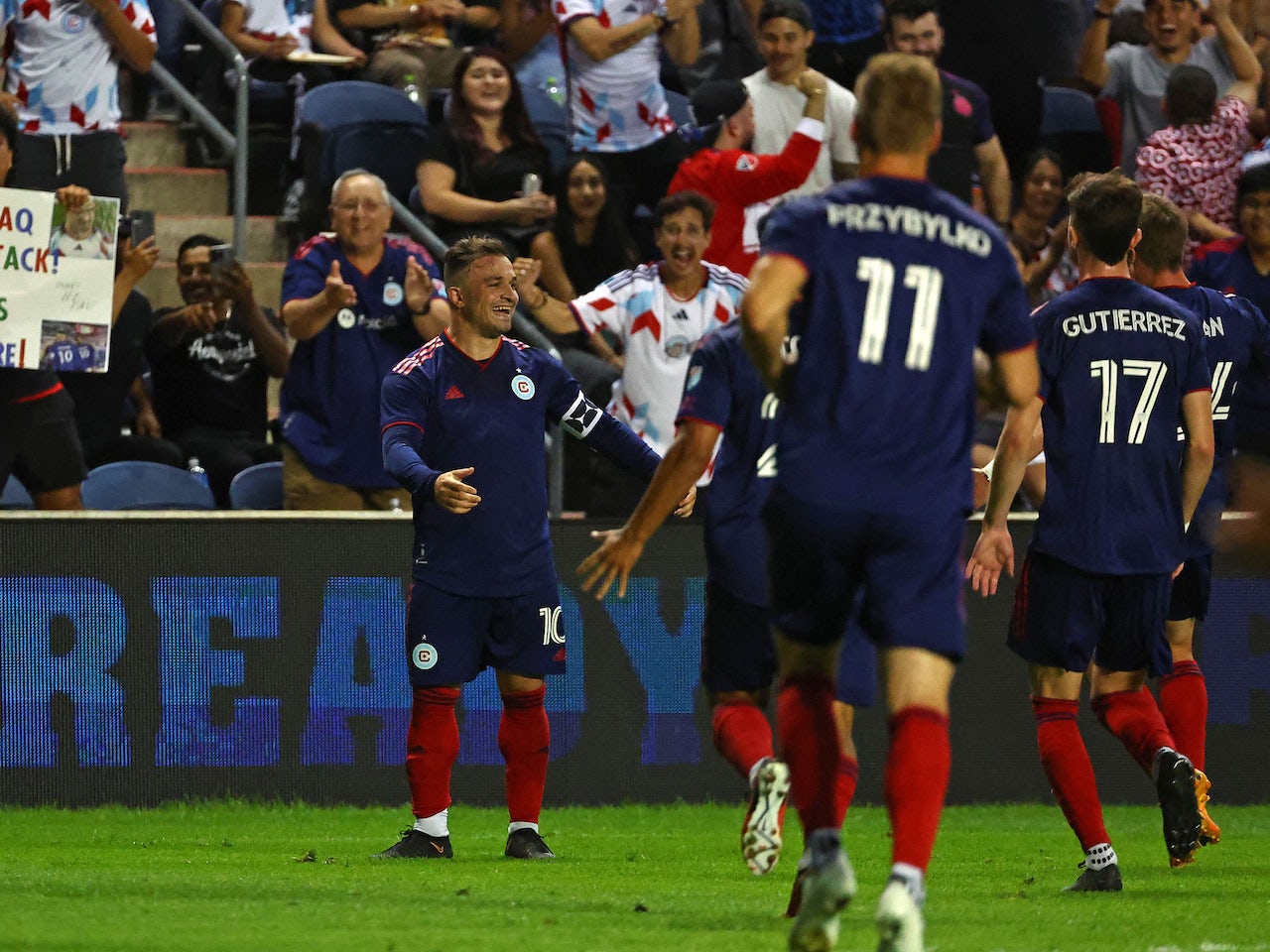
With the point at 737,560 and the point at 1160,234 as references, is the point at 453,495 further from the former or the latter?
the point at 1160,234

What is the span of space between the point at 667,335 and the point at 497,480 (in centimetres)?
279

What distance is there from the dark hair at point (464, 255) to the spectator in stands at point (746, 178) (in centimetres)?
366

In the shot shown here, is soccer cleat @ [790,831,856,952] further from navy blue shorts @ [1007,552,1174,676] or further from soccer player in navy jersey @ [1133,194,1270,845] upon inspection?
soccer player in navy jersey @ [1133,194,1270,845]

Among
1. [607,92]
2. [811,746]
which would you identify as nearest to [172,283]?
[607,92]

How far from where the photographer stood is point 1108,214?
23.3 feet

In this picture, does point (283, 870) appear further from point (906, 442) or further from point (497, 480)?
point (906, 442)

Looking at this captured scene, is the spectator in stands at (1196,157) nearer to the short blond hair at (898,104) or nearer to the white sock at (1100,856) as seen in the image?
the white sock at (1100,856)

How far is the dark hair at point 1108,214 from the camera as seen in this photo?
710cm

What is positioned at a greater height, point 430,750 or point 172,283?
point 172,283

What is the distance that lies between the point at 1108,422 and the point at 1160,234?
4.18 feet

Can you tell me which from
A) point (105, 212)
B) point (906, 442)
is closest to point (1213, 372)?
point (906, 442)

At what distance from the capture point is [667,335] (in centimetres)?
1055

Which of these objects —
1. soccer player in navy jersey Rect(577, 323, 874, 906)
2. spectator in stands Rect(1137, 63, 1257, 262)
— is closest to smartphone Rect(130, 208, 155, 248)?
soccer player in navy jersey Rect(577, 323, 874, 906)

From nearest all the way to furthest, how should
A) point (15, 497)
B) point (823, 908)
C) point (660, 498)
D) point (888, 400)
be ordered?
point (823, 908), point (888, 400), point (660, 498), point (15, 497)
